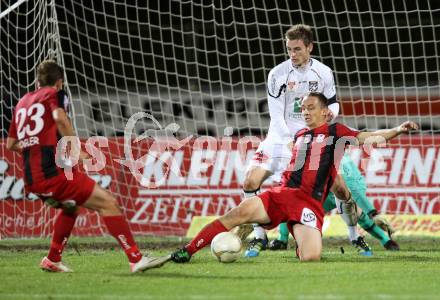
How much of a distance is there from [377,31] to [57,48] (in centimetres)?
804

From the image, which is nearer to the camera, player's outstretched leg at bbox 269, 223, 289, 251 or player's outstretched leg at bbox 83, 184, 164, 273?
player's outstretched leg at bbox 83, 184, 164, 273

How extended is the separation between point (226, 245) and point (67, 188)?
1.55 metres

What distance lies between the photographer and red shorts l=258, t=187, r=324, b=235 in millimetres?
8094

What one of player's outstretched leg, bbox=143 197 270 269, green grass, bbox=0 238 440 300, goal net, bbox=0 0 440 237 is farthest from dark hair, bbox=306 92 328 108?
goal net, bbox=0 0 440 237

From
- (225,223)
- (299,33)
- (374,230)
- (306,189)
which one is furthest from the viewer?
(374,230)

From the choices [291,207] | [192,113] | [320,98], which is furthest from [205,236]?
[192,113]

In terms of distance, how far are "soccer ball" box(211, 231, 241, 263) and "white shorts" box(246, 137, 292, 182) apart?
1473 mm

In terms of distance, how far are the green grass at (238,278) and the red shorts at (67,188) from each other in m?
0.59

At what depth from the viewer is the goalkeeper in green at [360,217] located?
9.52 m

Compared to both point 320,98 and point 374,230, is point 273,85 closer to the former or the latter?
point 320,98

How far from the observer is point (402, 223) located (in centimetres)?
1209

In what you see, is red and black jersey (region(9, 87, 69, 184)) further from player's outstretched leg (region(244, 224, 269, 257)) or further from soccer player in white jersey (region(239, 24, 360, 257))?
soccer player in white jersey (region(239, 24, 360, 257))

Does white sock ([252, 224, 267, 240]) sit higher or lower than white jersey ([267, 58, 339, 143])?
lower

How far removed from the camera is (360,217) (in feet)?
31.3
